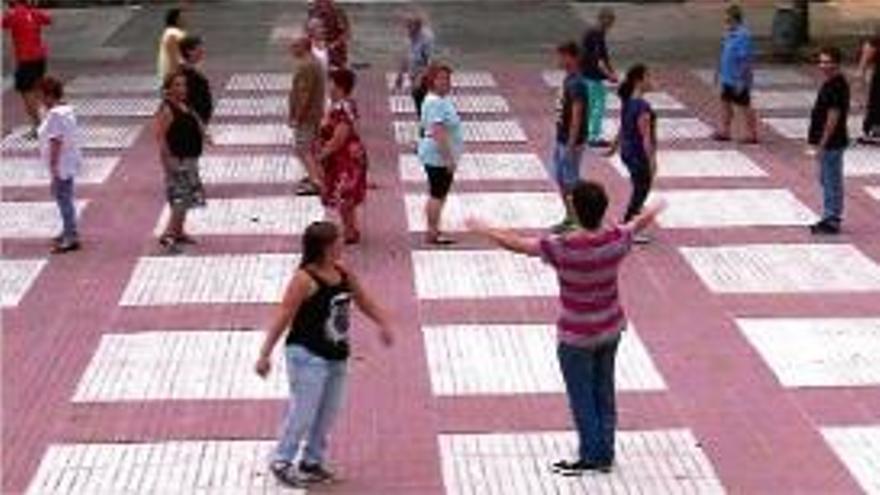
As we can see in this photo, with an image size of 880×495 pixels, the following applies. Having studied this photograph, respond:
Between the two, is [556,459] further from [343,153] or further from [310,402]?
[343,153]

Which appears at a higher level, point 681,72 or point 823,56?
point 823,56

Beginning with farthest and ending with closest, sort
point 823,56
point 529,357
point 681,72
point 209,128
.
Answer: point 681,72, point 209,128, point 823,56, point 529,357

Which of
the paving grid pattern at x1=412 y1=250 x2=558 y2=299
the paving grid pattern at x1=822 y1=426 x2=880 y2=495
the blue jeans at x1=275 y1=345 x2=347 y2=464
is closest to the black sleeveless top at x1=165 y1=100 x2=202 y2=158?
the paving grid pattern at x1=412 y1=250 x2=558 y2=299

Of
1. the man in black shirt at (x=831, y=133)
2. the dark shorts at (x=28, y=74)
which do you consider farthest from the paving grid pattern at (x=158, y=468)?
the dark shorts at (x=28, y=74)

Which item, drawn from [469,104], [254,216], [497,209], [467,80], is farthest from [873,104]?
[467,80]

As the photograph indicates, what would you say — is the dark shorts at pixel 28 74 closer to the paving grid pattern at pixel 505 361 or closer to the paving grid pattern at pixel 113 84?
the paving grid pattern at pixel 113 84

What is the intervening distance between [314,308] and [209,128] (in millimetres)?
12225

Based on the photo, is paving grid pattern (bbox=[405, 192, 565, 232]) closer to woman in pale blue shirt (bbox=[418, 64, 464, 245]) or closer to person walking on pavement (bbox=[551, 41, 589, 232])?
person walking on pavement (bbox=[551, 41, 589, 232])

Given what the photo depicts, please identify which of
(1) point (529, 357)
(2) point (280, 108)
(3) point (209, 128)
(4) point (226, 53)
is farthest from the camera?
(4) point (226, 53)

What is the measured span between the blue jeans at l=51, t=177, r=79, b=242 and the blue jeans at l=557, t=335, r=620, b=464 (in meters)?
6.34

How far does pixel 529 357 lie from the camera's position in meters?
11.8

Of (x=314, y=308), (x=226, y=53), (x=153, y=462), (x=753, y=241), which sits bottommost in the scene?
(x=226, y=53)

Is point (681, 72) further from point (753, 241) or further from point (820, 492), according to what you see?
point (820, 492)

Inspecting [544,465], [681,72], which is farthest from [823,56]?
[681,72]
